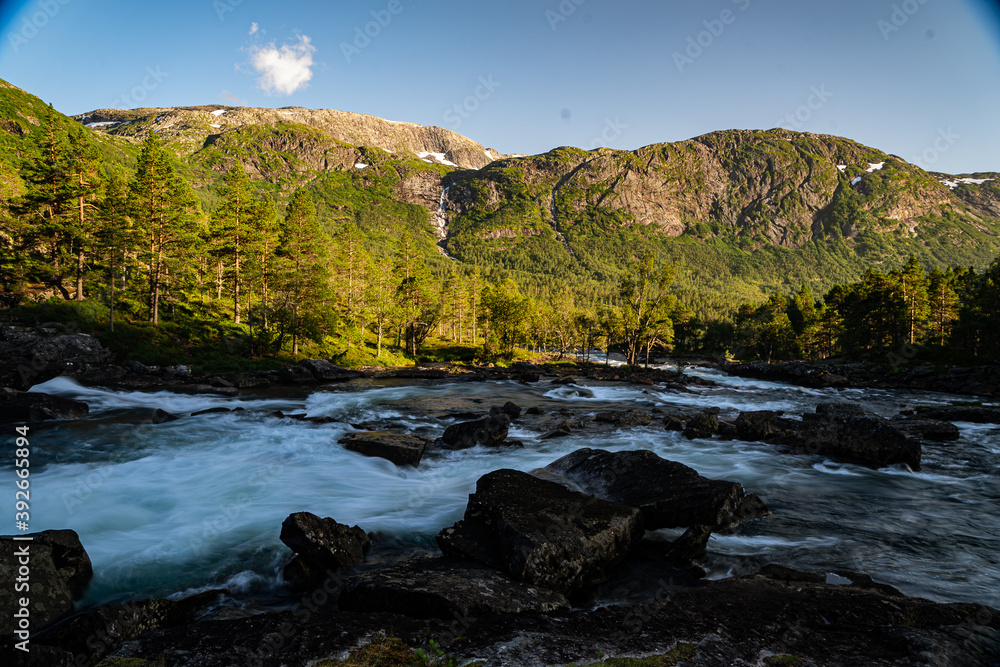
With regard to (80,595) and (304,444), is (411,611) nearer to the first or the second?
(80,595)

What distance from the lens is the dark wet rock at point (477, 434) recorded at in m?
18.1

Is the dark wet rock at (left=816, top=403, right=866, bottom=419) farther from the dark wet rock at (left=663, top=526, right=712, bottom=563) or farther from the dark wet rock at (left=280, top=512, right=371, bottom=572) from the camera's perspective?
the dark wet rock at (left=280, top=512, right=371, bottom=572)

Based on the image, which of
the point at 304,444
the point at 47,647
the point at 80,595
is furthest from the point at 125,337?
the point at 47,647

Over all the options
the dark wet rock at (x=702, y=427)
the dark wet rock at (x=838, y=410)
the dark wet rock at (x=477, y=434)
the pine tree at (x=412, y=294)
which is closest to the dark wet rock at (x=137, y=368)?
the dark wet rock at (x=477, y=434)

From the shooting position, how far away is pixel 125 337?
37.8 metres

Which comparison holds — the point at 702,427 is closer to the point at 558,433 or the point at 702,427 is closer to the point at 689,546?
the point at 558,433

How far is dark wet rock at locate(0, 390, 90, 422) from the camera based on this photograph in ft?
60.1

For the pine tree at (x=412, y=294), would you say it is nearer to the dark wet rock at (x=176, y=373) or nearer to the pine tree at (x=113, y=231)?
the dark wet rock at (x=176, y=373)

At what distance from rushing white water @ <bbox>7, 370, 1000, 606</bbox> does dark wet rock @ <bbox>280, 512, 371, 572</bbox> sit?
82 centimetres

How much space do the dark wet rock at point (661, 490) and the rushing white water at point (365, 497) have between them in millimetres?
518

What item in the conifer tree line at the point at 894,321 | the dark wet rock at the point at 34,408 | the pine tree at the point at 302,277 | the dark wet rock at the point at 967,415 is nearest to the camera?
the dark wet rock at the point at 34,408

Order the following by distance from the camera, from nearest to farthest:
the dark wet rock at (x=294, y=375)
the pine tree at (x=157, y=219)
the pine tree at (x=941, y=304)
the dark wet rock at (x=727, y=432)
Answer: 1. the dark wet rock at (x=727, y=432)
2. the dark wet rock at (x=294, y=375)
3. the pine tree at (x=157, y=219)
4. the pine tree at (x=941, y=304)

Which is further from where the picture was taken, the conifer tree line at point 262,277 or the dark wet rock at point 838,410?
the conifer tree line at point 262,277

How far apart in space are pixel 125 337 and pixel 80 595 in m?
40.3
